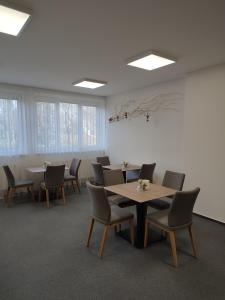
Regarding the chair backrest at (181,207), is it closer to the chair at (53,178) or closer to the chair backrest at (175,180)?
the chair backrest at (175,180)

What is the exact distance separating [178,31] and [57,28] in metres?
1.30

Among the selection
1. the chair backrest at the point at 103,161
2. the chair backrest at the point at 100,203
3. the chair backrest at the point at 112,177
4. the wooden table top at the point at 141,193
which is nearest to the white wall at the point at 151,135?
the chair backrest at the point at 103,161

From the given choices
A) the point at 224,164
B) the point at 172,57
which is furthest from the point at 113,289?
the point at 172,57

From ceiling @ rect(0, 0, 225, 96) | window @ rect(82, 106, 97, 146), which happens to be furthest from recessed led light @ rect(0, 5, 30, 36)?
window @ rect(82, 106, 97, 146)

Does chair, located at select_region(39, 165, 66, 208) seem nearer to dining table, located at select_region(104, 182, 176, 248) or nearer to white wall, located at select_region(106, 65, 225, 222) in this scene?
dining table, located at select_region(104, 182, 176, 248)

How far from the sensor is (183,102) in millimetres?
4375

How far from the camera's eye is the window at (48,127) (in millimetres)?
5004

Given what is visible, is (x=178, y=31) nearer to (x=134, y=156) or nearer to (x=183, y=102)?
(x=183, y=102)

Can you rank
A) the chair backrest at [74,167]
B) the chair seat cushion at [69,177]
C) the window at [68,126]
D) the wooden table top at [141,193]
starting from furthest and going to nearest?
1. the window at [68,126]
2. the chair backrest at [74,167]
3. the chair seat cushion at [69,177]
4. the wooden table top at [141,193]

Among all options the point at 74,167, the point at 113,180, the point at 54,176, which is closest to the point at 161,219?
the point at 113,180

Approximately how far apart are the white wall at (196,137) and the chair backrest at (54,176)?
2075 millimetres

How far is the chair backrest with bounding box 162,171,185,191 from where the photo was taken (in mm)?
3336

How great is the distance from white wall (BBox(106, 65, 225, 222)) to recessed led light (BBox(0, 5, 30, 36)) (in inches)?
116

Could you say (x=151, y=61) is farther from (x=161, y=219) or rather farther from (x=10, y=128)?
(x=10, y=128)
